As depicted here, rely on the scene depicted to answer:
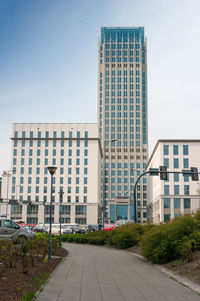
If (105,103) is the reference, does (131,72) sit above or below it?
above

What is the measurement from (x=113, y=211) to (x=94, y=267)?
120 m

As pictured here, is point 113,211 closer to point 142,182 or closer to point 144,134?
point 142,182

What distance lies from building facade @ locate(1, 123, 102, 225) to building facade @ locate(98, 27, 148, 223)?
109ft

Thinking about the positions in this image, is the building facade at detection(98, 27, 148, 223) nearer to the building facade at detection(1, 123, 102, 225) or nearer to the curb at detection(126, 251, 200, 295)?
the building facade at detection(1, 123, 102, 225)

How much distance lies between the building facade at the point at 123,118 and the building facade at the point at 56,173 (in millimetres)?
33264

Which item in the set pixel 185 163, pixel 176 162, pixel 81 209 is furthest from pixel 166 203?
pixel 81 209

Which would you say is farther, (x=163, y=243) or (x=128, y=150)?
(x=128, y=150)

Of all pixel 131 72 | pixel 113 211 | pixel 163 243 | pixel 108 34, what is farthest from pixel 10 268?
pixel 108 34

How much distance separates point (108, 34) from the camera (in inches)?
6196

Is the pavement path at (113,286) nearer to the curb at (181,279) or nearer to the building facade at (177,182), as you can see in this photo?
the curb at (181,279)

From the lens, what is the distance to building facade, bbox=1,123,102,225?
102 meters

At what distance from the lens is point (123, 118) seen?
472 feet

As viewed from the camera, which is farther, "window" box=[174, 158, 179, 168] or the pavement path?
"window" box=[174, 158, 179, 168]

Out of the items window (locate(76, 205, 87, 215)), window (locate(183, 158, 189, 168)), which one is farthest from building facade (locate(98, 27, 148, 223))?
window (locate(183, 158, 189, 168))
